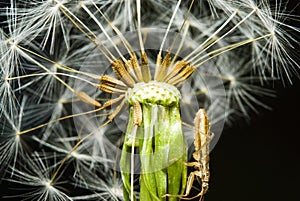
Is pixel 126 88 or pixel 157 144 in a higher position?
pixel 126 88

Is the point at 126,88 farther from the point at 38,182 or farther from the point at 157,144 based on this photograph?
the point at 38,182

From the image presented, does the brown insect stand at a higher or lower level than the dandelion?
lower

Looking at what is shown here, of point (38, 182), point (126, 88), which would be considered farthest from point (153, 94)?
point (38, 182)

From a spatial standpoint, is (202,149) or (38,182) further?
(38,182)

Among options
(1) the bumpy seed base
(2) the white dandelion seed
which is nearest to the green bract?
(1) the bumpy seed base

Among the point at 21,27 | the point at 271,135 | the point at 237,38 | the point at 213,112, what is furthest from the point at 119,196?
the point at 271,135

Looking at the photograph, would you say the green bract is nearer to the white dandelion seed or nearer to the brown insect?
the brown insect

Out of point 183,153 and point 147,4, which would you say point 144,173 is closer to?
point 183,153

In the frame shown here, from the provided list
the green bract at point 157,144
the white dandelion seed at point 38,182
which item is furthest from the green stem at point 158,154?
the white dandelion seed at point 38,182
